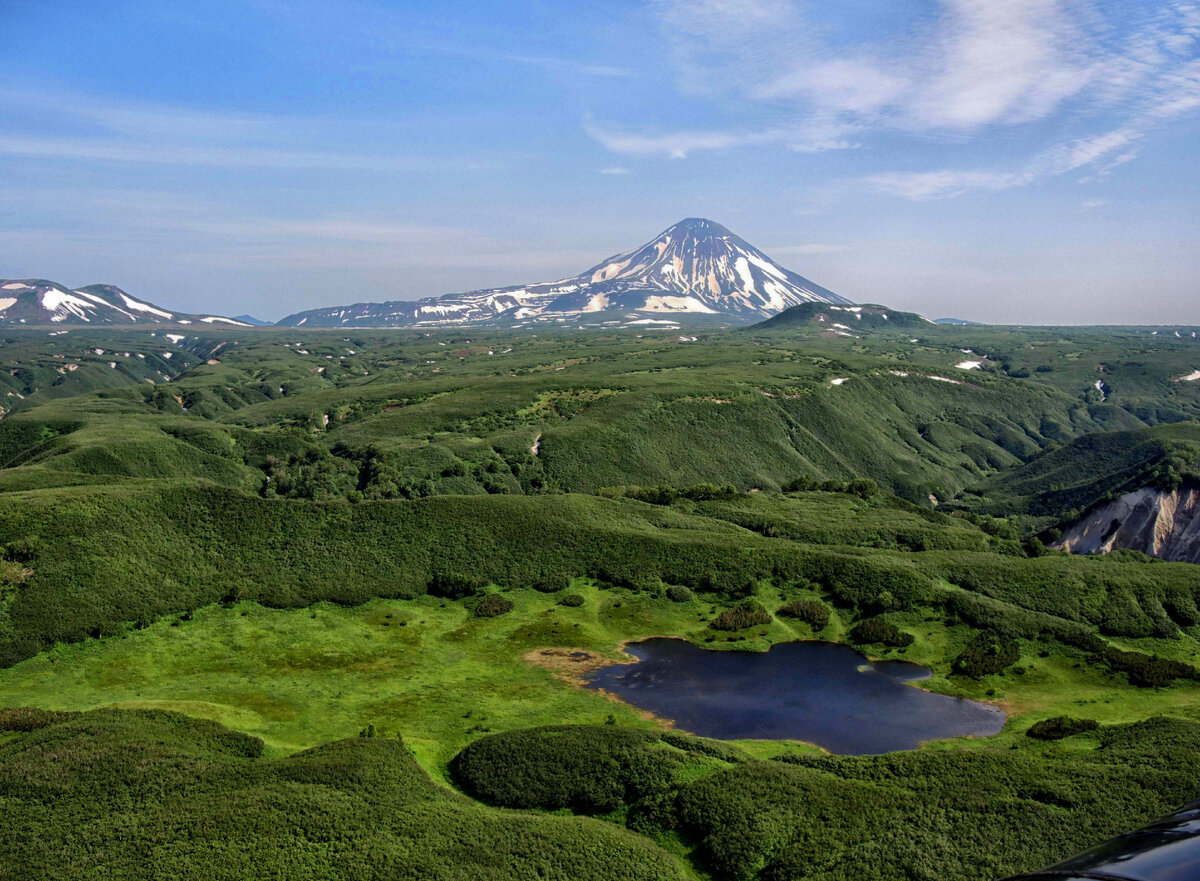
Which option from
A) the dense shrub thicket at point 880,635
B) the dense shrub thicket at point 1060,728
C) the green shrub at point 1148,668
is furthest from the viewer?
the dense shrub thicket at point 880,635

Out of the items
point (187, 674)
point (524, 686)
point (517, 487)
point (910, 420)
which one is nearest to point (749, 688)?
point (524, 686)

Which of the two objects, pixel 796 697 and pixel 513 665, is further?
pixel 513 665

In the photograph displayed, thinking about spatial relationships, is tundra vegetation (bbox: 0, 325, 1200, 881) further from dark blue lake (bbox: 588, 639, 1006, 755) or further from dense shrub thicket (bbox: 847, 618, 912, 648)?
dark blue lake (bbox: 588, 639, 1006, 755)

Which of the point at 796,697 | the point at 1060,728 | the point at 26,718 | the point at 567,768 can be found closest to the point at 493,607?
the point at 796,697

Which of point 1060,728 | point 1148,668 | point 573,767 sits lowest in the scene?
point 1148,668

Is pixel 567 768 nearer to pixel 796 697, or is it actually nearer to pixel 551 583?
pixel 796 697

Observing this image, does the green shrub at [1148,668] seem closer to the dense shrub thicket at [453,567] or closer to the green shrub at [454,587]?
the dense shrub thicket at [453,567]

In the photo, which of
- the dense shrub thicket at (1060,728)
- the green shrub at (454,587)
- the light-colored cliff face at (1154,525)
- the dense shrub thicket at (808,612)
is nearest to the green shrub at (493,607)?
the green shrub at (454,587)
